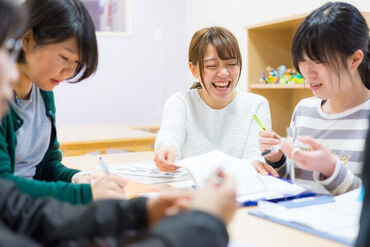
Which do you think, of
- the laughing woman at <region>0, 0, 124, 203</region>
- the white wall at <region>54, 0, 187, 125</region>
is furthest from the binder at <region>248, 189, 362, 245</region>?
the white wall at <region>54, 0, 187, 125</region>

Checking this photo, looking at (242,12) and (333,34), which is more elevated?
(242,12)

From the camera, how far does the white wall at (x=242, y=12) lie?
268cm

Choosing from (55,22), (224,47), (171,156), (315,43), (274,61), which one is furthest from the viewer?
(274,61)

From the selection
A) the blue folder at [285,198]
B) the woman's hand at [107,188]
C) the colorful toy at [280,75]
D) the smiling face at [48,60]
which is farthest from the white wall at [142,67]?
the woman's hand at [107,188]

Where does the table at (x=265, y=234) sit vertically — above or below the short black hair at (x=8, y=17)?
below

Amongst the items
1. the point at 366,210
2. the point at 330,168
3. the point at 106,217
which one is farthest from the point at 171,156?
the point at 366,210

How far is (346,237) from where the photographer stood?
77 centimetres

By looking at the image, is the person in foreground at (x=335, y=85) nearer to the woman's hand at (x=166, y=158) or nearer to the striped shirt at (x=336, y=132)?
the striped shirt at (x=336, y=132)

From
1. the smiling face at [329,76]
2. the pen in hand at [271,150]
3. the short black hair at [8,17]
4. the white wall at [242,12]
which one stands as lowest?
the pen in hand at [271,150]

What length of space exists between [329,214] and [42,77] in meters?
0.81

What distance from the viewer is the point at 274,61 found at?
260 centimetres

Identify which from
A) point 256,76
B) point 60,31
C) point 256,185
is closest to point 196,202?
point 256,185

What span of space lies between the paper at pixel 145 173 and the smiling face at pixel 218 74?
1.29ft

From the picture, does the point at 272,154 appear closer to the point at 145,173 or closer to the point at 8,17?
the point at 145,173
